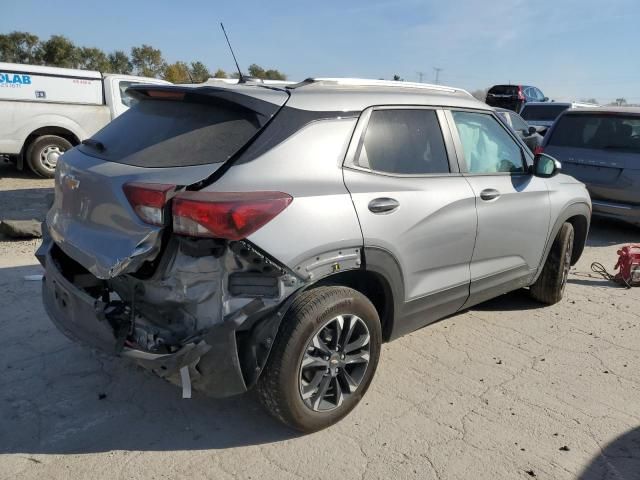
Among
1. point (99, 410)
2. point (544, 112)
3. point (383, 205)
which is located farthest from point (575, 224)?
point (544, 112)

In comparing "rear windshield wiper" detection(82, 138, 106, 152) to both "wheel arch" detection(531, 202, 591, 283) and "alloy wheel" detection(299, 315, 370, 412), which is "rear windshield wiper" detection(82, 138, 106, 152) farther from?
"wheel arch" detection(531, 202, 591, 283)

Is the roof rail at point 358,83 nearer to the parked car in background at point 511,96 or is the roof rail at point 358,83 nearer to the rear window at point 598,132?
the rear window at point 598,132

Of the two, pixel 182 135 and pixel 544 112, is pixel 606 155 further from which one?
pixel 544 112

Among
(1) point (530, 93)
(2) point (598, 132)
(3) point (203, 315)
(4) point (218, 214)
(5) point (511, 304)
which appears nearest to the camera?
(4) point (218, 214)

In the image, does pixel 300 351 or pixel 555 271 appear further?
pixel 555 271

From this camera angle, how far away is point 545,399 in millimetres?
3279

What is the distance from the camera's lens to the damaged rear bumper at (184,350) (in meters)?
Result: 2.38

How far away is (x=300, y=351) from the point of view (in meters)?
2.59

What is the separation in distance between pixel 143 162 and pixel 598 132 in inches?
274

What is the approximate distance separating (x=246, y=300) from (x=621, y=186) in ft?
21.0

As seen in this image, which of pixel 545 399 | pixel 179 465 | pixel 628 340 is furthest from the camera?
pixel 628 340

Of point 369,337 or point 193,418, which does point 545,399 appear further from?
point 193,418

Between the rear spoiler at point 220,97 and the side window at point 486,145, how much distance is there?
58.3 inches

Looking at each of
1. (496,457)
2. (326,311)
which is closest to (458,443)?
(496,457)
